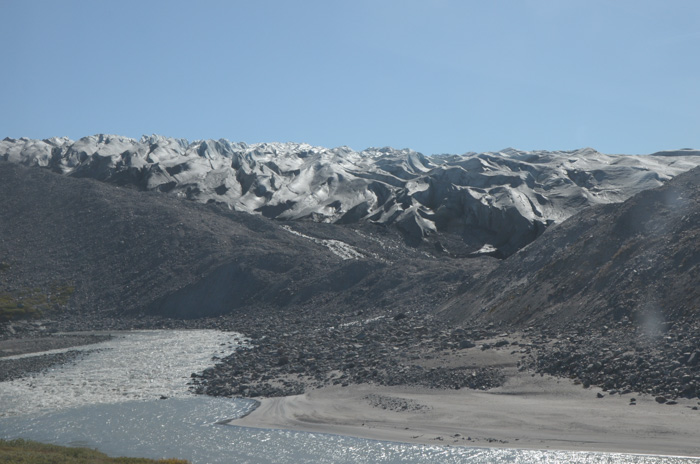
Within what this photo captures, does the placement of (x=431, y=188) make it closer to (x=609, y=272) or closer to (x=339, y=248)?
(x=339, y=248)

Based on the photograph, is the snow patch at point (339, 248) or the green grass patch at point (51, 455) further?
the snow patch at point (339, 248)

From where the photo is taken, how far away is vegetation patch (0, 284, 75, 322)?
77.1m

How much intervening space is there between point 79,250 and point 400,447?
8287 cm

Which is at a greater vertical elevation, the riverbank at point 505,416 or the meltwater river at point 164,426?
the riverbank at point 505,416

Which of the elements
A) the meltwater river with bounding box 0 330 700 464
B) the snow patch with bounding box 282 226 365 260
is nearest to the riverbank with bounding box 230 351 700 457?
the meltwater river with bounding box 0 330 700 464

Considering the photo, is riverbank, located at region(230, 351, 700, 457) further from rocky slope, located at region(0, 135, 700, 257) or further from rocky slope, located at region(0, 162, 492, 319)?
rocky slope, located at region(0, 135, 700, 257)

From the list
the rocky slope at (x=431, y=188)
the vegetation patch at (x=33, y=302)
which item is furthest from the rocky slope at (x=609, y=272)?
the rocky slope at (x=431, y=188)

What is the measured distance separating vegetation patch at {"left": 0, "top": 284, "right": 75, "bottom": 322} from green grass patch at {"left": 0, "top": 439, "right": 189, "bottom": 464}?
54.3m

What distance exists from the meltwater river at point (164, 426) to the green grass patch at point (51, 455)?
4.77ft

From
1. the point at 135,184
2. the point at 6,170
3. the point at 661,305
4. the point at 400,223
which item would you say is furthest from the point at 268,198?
the point at 661,305

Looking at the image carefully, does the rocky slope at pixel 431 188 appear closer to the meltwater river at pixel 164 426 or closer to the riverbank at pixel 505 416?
the meltwater river at pixel 164 426

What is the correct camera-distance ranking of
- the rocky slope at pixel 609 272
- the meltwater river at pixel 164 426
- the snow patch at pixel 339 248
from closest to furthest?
the meltwater river at pixel 164 426 < the rocky slope at pixel 609 272 < the snow patch at pixel 339 248

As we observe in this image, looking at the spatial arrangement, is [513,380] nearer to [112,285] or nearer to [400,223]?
[112,285]

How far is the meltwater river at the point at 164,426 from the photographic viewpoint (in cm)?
2445
